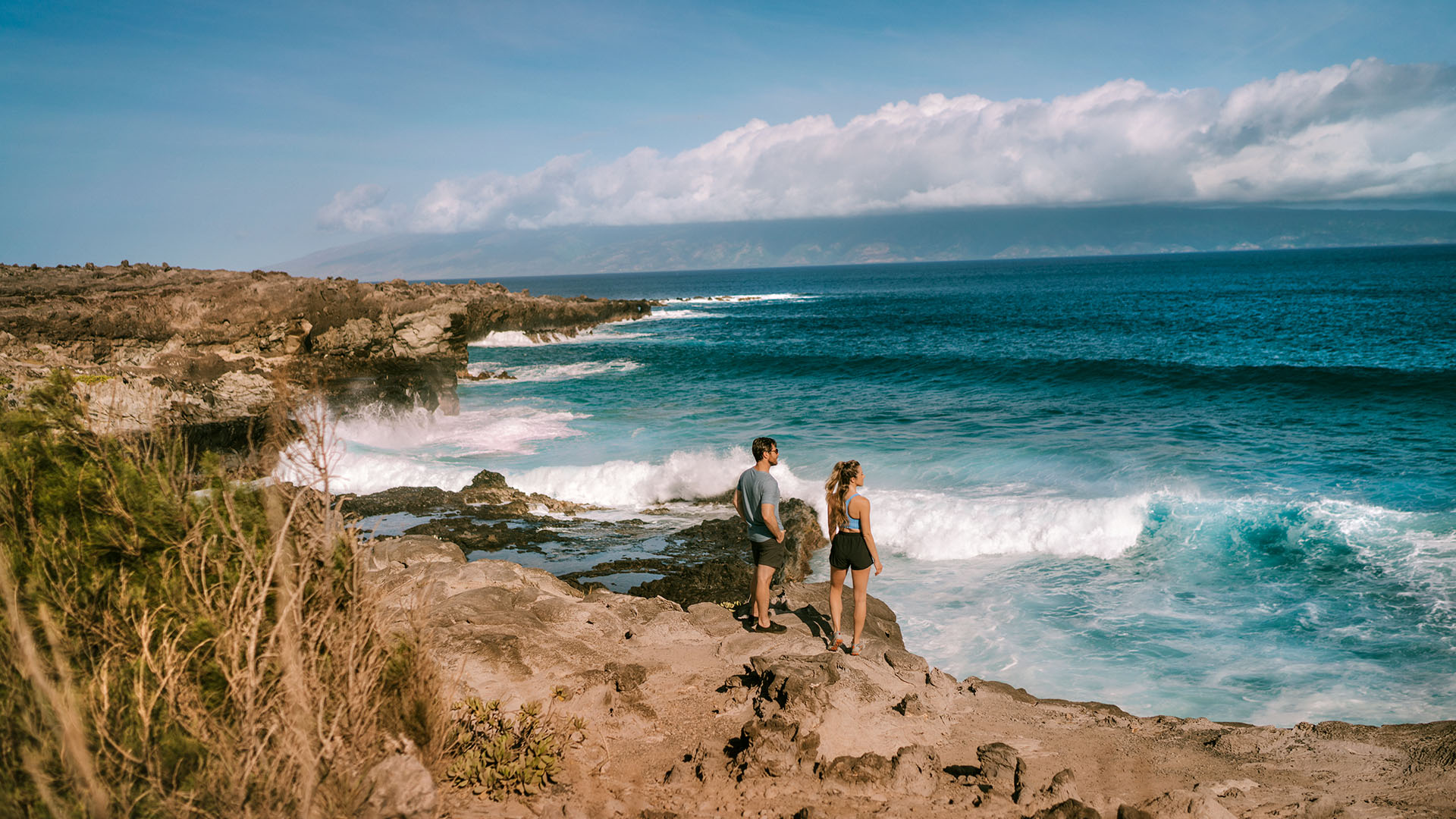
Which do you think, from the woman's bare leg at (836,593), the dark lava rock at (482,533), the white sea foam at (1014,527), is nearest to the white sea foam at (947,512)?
the white sea foam at (1014,527)

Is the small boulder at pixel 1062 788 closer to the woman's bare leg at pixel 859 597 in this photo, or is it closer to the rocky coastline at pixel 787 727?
the rocky coastline at pixel 787 727

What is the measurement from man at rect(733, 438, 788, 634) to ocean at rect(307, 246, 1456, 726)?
265 cm

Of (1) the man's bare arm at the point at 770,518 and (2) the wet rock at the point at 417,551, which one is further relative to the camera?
(2) the wet rock at the point at 417,551

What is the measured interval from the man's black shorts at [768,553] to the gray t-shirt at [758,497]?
4cm

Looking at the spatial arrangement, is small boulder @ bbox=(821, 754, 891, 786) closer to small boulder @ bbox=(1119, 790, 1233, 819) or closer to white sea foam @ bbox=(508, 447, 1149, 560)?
small boulder @ bbox=(1119, 790, 1233, 819)

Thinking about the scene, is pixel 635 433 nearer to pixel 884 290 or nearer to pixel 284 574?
pixel 284 574

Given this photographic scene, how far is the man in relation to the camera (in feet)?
23.3

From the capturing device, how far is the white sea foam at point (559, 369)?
112ft

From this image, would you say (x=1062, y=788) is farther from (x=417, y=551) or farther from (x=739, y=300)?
(x=739, y=300)

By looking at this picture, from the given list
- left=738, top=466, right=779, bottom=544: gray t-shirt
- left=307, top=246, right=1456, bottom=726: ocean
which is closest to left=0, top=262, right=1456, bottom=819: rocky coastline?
left=738, top=466, right=779, bottom=544: gray t-shirt

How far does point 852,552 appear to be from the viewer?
6.89 metres

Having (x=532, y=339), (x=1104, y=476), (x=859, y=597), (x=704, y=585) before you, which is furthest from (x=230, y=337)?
(x=532, y=339)

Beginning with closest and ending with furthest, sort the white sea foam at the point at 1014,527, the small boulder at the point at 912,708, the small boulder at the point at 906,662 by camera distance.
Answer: the small boulder at the point at 912,708 → the small boulder at the point at 906,662 → the white sea foam at the point at 1014,527

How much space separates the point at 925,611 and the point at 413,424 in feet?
58.1
